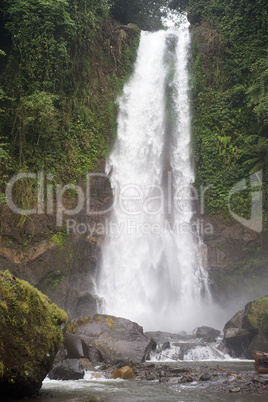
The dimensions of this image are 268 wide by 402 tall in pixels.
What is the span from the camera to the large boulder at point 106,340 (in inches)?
375

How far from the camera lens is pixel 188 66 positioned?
20.3 meters

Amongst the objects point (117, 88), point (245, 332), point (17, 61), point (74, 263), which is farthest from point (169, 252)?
point (17, 61)

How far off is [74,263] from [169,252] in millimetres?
4087

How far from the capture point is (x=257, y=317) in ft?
34.9

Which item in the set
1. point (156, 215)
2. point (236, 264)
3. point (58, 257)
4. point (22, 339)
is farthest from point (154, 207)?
point (22, 339)

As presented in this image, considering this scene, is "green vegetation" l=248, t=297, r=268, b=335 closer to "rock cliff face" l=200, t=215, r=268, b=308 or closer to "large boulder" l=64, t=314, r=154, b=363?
"large boulder" l=64, t=314, r=154, b=363

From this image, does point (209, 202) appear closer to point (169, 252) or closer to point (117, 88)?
point (169, 252)

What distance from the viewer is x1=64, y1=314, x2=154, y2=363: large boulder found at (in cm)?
952

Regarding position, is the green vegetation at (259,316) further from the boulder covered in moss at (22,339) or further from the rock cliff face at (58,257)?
the boulder covered in moss at (22,339)

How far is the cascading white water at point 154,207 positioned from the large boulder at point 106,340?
3.50 m

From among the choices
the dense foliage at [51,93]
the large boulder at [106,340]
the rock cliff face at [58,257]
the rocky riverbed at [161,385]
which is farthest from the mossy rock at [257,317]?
the dense foliage at [51,93]

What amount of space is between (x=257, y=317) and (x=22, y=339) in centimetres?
728

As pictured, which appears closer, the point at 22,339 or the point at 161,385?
the point at 22,339

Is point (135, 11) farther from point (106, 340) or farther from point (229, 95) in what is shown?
point (106, 340)
